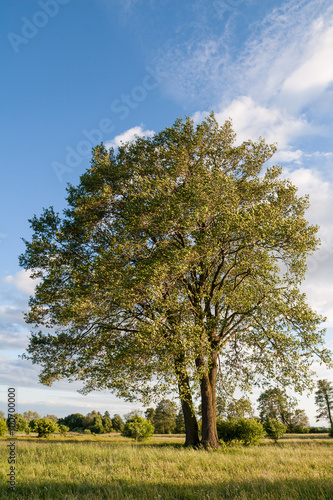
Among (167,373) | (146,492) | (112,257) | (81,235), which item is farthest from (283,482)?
(81,235)

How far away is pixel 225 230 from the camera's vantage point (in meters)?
17.1

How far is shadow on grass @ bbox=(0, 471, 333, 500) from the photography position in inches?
302

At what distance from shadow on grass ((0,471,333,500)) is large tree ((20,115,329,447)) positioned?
7.16 metres

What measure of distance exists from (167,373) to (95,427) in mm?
75259

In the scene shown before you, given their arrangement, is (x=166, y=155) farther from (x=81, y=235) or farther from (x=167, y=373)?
(x=167, y=373)

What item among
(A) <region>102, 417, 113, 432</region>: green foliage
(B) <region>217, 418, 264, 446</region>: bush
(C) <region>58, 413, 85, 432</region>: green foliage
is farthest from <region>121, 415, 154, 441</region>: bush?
(C) <region>58, 413, 85, 432</region>: green foliage

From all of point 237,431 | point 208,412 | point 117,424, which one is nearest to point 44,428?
point 237,431

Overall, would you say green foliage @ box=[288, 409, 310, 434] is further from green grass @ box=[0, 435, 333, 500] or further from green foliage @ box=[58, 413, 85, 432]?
green grass @ box=[0, 435, 333, 500]

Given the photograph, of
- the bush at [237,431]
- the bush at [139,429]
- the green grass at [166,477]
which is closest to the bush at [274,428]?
the bush at [139,429]

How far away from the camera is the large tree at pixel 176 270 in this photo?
17.0m

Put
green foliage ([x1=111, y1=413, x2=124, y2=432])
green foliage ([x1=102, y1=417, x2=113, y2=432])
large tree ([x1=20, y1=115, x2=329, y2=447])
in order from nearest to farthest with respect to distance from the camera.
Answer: large tree ([x1=20, y1=115, x2=329, y2=447])
green foliage ([x1=102, y1=417, x2=113, y2=432])
green foliage ([x1=111, y1=413, x2=124, y2=432])

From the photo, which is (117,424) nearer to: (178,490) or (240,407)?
(240,407)

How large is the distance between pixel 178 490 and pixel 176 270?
9017 millimetres

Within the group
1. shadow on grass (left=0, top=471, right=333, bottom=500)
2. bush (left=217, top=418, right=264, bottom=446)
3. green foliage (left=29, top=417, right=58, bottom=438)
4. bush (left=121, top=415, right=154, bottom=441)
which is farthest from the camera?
green foliage (left=29, top=417, right=58, bottom=438)
